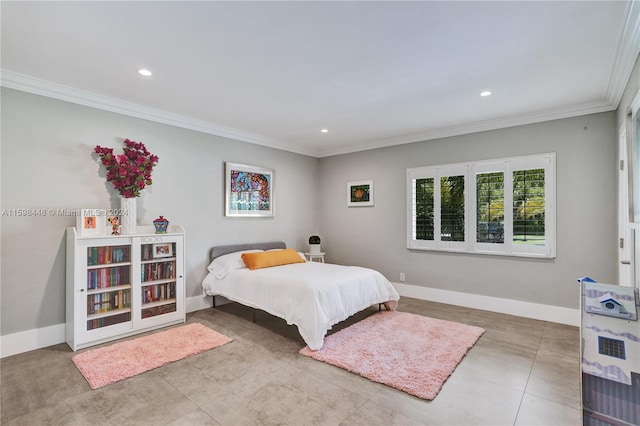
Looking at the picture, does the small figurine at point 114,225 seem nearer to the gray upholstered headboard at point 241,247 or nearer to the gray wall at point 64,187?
the gray wall at point 64,187

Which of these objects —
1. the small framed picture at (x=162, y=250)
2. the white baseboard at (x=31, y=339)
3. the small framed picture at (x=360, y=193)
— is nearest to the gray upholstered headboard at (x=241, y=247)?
the small framed picture at (x=162, y=250)

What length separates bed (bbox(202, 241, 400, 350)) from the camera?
3.06 metres

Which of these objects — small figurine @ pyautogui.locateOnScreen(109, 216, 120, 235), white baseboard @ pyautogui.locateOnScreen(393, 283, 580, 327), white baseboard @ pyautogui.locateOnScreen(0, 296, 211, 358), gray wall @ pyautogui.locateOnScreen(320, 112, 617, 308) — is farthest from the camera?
white baseboard @ pyautogui.locateOnScreen(393, 283, 580, 327)

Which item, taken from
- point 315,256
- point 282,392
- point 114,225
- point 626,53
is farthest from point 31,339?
point 626,53

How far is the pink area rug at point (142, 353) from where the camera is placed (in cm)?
255

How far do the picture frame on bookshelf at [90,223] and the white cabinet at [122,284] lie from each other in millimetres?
86

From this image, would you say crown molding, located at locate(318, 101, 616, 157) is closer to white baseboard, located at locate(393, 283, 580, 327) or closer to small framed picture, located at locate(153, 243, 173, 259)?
white baseboard, located at locate(393, 283, 580, 327)

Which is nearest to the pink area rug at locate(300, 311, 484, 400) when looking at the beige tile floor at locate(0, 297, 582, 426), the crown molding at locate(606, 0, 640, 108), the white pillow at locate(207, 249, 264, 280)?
the beige tile floor at locate(0, 297, 582, 426)

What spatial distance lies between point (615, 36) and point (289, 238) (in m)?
4.64

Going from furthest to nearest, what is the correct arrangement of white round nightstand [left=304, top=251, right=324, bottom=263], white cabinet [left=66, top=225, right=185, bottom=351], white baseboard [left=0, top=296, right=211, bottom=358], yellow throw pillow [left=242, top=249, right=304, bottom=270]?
1. white round nightstand [left=304, top=251, right=324, bottom=263]
2. yellow throw pillow [left=242, top=249, right=304, bottom=270]
3. white cabinet [left=66, top=225, right=185, bottom=351]
4. white baseboard [left=0, top=296, right=211, bottom=358]

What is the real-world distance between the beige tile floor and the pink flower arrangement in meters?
1.71

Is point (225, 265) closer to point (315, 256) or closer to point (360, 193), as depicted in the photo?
point (315, 256)

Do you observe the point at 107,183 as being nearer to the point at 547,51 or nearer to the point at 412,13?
the point at 412,13

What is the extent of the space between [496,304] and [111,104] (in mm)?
5382
